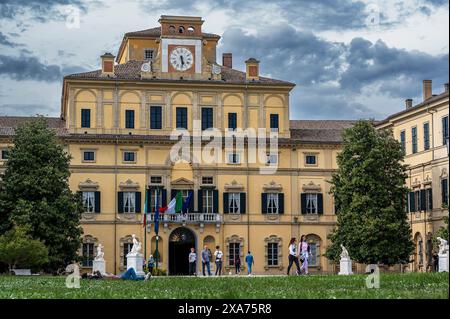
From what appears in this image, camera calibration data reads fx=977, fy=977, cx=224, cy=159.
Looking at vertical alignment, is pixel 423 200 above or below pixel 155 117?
below

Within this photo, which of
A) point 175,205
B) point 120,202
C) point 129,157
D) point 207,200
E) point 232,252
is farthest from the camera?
point 207,200

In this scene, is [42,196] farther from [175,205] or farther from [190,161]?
[190,161]

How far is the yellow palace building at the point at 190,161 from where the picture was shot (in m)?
63.1

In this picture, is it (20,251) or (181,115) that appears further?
(181,115)

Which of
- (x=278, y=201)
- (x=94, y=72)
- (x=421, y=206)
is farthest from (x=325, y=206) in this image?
(x=94, y=72)

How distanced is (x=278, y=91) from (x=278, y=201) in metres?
7.56

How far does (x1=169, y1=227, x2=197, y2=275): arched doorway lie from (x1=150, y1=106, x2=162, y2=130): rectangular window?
698 cm

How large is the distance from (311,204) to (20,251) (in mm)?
26760

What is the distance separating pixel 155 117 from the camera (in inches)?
2564

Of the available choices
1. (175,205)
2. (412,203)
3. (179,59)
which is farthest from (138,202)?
(412,203)

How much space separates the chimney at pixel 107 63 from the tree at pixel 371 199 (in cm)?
1736

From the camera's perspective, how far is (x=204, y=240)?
2511 inches

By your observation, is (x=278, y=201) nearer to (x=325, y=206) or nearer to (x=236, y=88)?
(x=325, y=206)

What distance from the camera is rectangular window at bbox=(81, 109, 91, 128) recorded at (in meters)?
64.1
